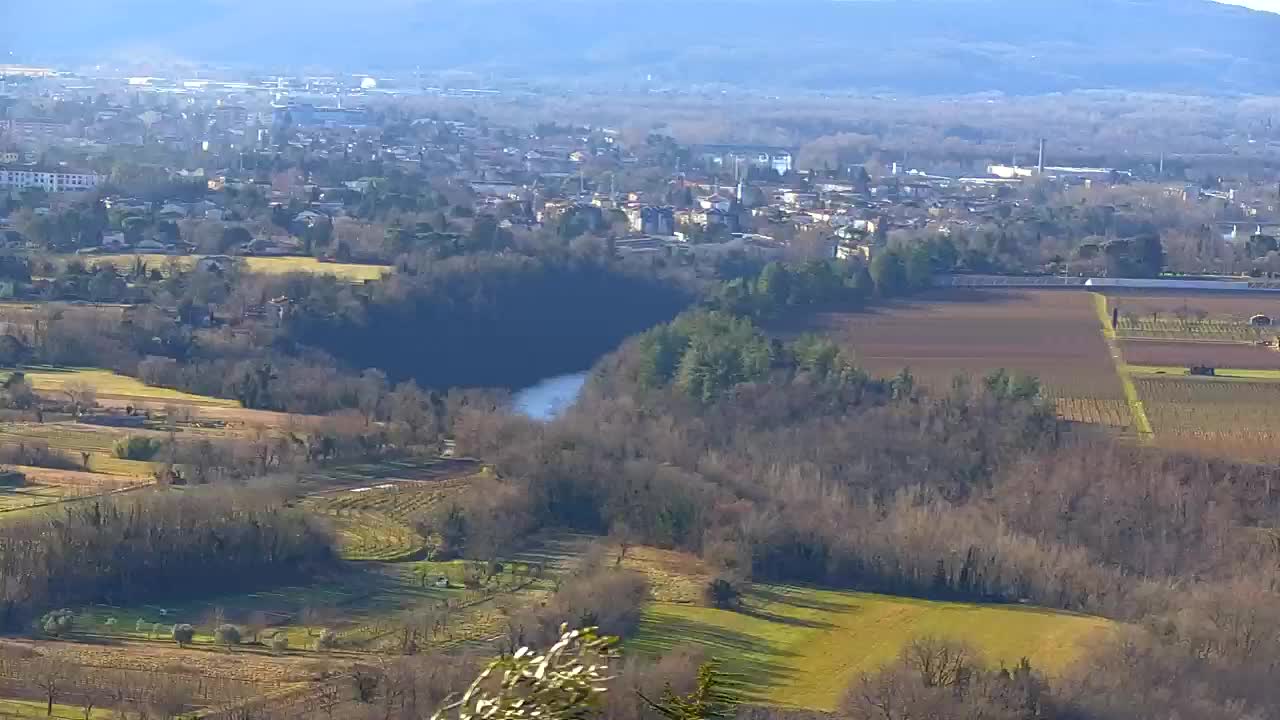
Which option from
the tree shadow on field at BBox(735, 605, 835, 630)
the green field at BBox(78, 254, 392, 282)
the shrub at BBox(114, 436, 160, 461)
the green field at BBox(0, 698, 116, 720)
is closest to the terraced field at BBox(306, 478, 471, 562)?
the shrub at BBox(114, 436, 160, 461)

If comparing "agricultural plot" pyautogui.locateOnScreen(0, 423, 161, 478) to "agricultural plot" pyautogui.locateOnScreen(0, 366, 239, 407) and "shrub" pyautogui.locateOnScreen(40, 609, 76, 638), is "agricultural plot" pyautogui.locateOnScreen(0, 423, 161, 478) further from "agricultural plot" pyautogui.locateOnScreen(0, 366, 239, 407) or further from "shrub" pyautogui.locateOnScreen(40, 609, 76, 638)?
"shrub" pyautogui.locateOnScreen(40, 609, 76, 638)

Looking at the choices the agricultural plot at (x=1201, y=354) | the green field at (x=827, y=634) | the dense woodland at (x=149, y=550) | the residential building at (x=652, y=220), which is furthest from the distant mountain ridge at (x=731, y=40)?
the green field at (x=827, y=634)

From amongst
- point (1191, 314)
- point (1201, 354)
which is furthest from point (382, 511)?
point (1191, 314)

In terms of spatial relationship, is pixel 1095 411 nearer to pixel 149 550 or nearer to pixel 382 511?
pixel 382 511

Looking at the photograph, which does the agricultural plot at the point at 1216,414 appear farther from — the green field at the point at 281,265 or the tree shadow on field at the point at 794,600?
the green field at the point at 281,265

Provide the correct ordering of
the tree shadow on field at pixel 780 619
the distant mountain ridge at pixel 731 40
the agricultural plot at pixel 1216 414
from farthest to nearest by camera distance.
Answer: the distant mountain ridge at pixel 731 40
the agricultural plot at pixel 1216 414
the tree shadow on field at pixel 780 619
